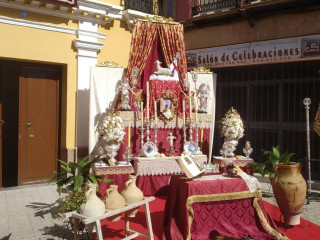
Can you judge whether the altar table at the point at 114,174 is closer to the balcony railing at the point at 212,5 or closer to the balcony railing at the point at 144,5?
the balcony railing at the point at 144,5

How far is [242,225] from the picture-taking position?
467 cm

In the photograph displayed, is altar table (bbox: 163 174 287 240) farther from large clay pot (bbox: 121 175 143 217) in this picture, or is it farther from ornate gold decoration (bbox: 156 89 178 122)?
ornate gold decoration (bbox: 156 89 178 122)

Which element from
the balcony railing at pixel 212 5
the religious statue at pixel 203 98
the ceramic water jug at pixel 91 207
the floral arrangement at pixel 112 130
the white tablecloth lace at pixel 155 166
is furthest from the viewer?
the balcony railing at pixel 212 5

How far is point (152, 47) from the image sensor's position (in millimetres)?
8344

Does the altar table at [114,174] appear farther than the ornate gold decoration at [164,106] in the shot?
No

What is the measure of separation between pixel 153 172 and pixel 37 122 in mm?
3253

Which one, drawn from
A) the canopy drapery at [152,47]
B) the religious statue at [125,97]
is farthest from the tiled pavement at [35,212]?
the canopy drapery at [152,47]

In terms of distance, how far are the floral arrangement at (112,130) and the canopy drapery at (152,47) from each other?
5.15 ft

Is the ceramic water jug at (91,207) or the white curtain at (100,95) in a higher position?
the white curtain at (100,95)

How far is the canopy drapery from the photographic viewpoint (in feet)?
26.1

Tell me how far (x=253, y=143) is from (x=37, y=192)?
6.11m

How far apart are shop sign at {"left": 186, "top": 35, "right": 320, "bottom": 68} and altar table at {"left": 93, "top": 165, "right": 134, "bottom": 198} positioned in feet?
17.4

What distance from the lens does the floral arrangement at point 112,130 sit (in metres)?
6.53

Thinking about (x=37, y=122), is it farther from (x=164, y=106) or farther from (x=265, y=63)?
(x=265, y=63)
